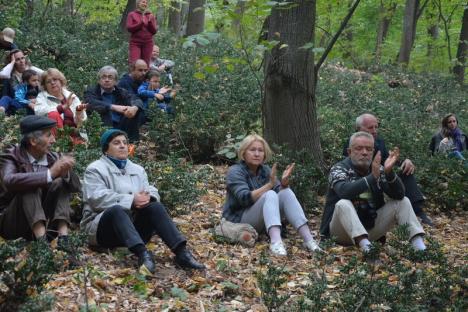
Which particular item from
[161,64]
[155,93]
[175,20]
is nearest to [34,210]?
[155,93]

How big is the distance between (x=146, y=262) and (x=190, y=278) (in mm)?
394

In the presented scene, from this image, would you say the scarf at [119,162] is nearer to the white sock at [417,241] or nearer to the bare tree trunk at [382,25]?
the white sock at [417,241]

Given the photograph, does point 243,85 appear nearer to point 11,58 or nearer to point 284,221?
point 11,58

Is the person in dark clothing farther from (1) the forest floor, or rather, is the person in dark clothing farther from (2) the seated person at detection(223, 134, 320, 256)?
(2) the seated person at detection(223, 134, 320, 256)

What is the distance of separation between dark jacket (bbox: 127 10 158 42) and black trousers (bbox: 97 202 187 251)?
304 inches

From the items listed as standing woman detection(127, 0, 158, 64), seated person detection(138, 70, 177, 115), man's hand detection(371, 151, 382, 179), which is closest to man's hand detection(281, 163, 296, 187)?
man's hand detection(371, 151, 382, 179)

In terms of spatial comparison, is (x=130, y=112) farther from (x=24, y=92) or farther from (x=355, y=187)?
(x=355, y=187)

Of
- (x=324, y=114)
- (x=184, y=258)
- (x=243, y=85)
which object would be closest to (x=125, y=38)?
(x=243, y=85)

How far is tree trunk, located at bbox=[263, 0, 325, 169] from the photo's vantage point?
26.7ft

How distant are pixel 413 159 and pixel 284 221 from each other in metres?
3.01

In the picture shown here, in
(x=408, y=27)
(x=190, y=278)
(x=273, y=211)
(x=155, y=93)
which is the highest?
(x=408, y=27)

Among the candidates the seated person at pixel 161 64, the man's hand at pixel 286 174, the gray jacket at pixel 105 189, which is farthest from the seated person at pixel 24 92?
the man's hand at pixel 286 174

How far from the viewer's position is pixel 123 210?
5469 millimetres

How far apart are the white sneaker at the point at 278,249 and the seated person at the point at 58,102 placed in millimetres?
3208
